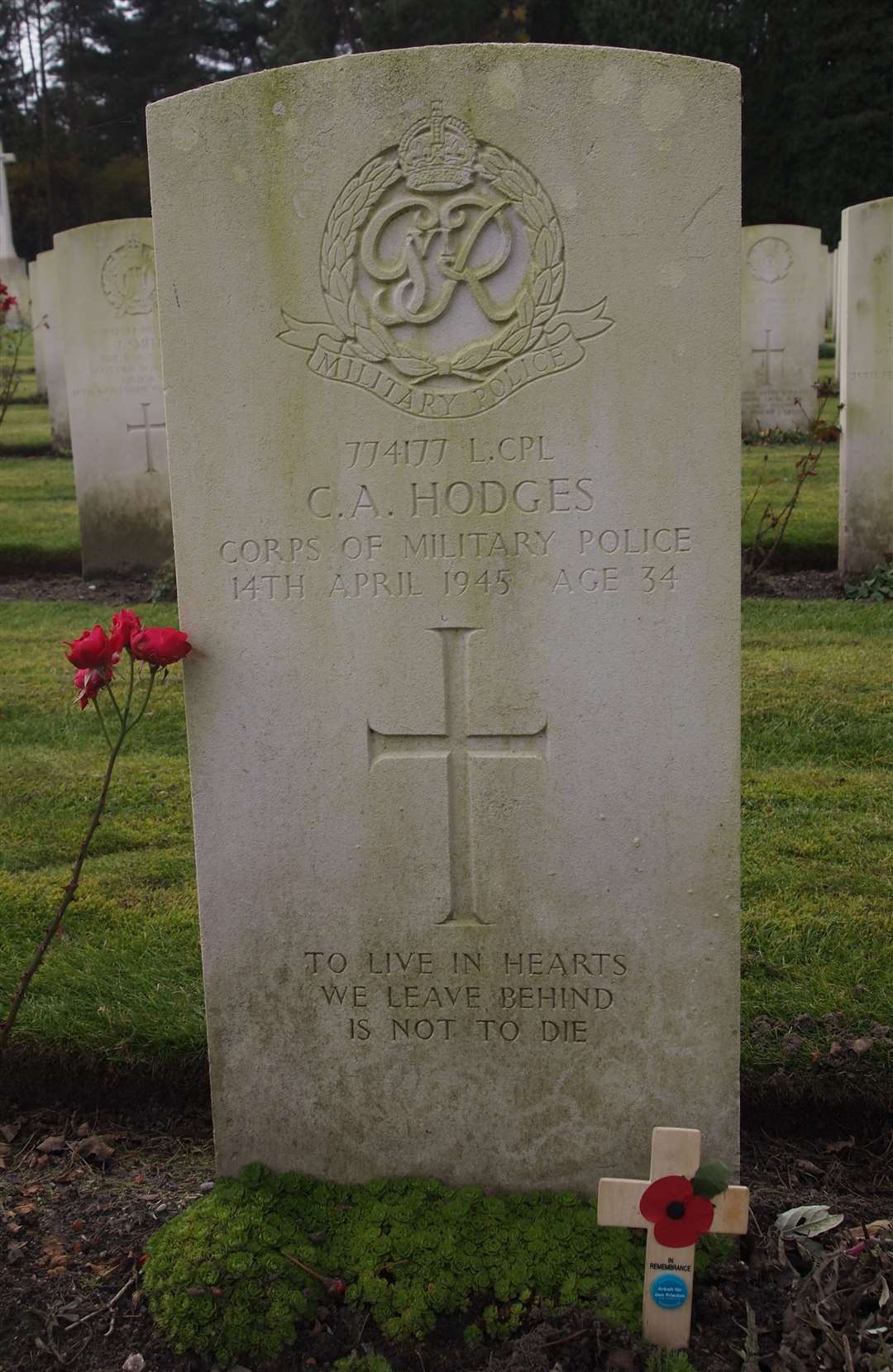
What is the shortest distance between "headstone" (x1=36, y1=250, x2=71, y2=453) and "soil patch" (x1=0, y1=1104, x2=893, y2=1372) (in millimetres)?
11283

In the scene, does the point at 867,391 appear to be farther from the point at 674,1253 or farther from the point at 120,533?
the point at 674,1253

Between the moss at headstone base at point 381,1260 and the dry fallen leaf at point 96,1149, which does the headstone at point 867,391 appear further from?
the dry fallen leaf at point 96,1149

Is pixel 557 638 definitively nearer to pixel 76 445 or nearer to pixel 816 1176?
pixel 816 1176

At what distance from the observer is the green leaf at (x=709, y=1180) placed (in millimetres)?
2289

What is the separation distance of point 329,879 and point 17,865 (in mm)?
1909

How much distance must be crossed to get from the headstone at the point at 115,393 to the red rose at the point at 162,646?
628 cm

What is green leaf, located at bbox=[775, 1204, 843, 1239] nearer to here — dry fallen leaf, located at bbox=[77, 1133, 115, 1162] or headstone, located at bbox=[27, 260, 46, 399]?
dry fallen leaf, located at bbox=[77, 1133, 115, 1162]

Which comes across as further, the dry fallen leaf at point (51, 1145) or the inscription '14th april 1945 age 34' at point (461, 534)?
the dry fallen leaf at point (51, 1145)

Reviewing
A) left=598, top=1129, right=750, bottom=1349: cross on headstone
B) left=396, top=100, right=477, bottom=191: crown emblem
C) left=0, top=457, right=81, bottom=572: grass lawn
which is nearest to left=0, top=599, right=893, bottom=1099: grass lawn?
left=598, top=1129, right=750, bottom=1349: cross on headstone

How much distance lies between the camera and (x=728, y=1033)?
259cm

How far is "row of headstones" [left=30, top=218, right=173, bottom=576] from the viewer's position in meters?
8.34

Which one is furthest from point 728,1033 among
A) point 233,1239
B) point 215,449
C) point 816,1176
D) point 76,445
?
point 76,445

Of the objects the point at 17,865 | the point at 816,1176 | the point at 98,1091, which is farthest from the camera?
the point at 17,865

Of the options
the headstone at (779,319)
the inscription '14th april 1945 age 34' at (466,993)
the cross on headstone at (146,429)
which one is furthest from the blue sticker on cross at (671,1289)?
the headstone at (779,319)
